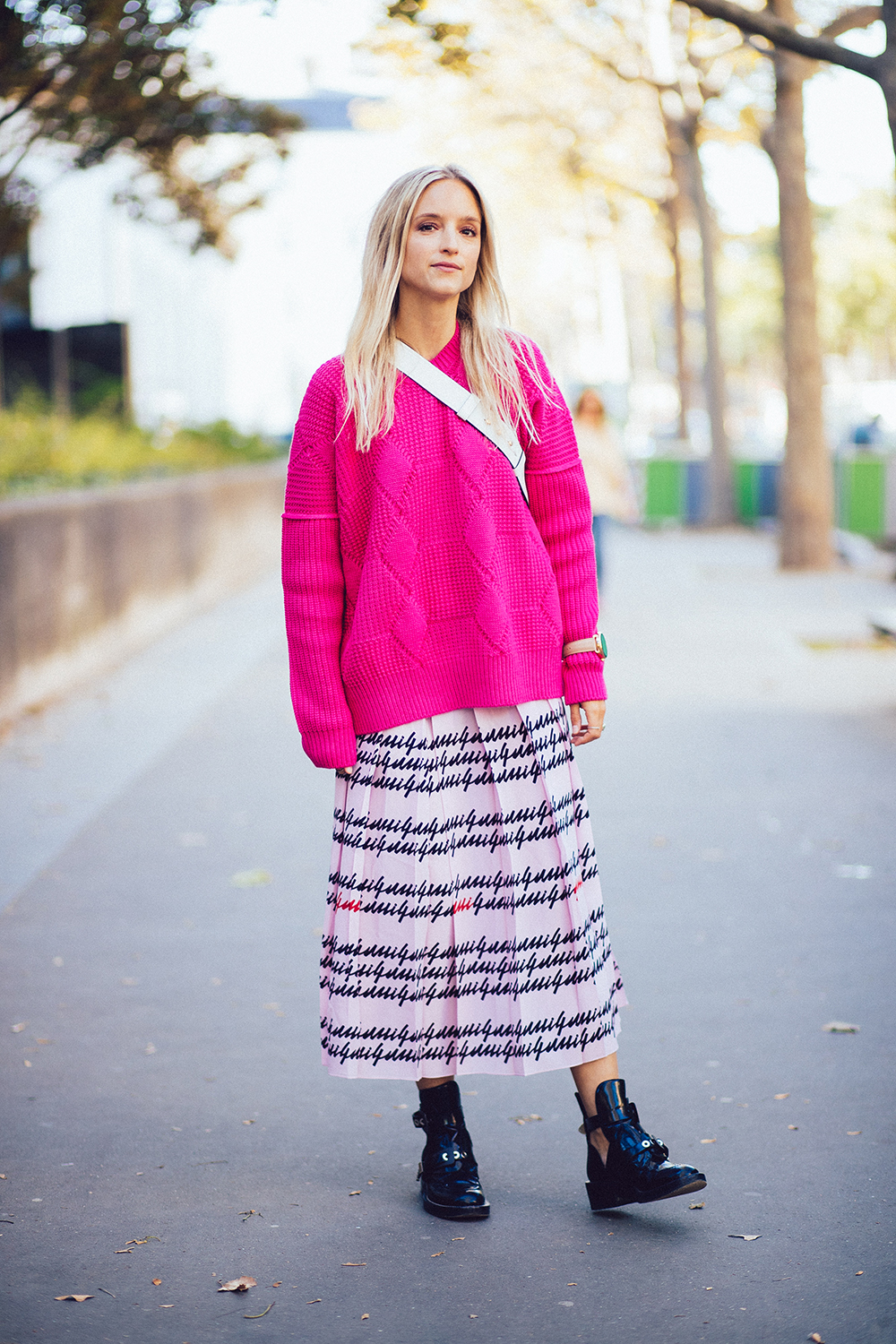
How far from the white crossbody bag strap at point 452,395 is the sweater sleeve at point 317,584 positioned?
15cm

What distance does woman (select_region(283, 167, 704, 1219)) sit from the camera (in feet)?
10.6

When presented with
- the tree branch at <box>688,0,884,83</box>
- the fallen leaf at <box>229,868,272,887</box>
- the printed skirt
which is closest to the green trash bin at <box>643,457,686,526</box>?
the tree branch at <box>688,0,884,83</box>

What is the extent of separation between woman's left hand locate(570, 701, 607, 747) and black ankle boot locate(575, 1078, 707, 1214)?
0.71 metres

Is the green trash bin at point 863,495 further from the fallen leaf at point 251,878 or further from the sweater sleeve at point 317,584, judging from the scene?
the sweater sleeve at point 317,584

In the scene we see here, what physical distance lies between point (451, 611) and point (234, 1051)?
5.36 ft

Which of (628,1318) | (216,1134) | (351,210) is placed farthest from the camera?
(351,210)

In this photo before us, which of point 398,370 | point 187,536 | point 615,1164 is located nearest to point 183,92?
point 187,536

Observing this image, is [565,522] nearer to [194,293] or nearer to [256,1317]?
[256,1317]

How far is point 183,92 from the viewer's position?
11859 millimetres

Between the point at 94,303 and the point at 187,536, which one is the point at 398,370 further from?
the point at 94,303

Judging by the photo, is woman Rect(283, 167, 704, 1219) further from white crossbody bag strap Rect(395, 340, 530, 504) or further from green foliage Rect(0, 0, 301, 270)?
green foliage Rect(0, 0, 301, 270)

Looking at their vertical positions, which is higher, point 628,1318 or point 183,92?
point 183,92

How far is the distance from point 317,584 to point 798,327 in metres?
13.5

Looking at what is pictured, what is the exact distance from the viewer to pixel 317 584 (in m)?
3.27
